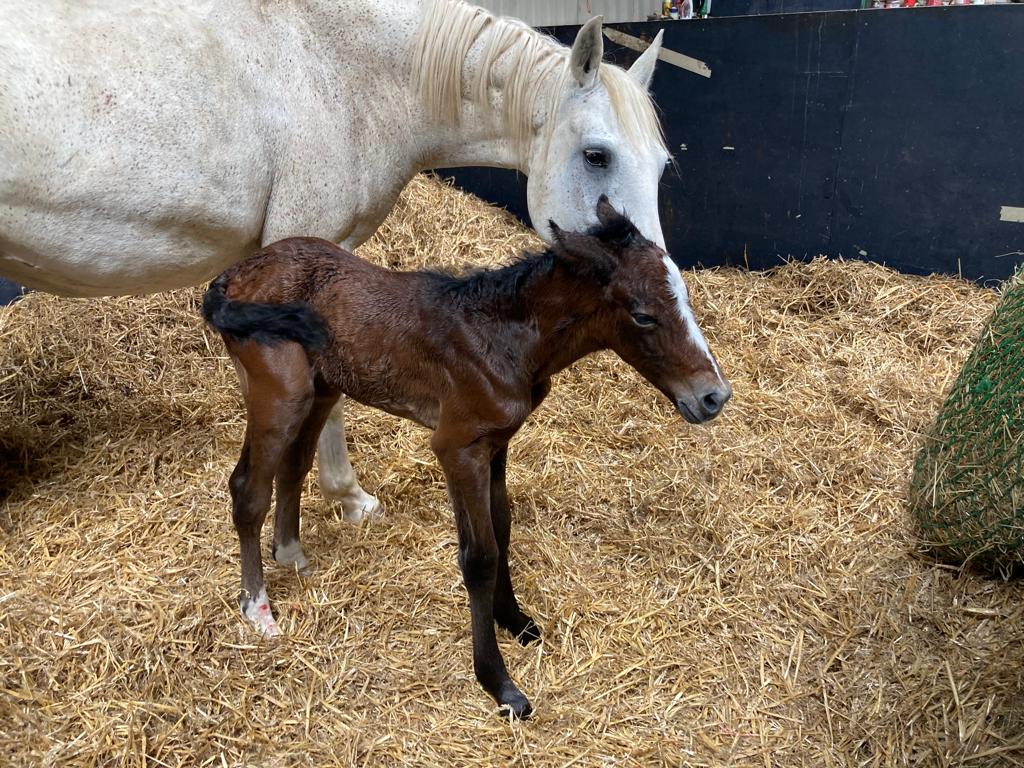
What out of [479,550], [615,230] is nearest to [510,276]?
[615,230]

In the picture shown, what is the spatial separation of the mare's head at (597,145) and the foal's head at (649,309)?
0.61 m

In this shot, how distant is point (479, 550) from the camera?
1.87m

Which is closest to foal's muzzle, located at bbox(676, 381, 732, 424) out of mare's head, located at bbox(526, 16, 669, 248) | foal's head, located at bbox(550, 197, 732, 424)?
foal's head, located at bbox(550, 197, 732, 424)

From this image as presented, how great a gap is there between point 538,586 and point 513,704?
1.57 feet

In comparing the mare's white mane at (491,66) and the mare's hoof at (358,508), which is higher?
the mare's white mane at (491,66)

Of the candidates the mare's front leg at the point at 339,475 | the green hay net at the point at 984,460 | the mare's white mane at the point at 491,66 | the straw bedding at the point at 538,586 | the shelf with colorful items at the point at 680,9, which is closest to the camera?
the straw bedding at the point at 538,586

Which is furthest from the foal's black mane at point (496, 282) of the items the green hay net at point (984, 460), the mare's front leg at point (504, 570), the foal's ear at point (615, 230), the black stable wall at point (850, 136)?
the black stable wall at point (850, 136)

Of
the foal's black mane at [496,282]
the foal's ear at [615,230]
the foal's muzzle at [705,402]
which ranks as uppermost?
the foal's ear at [615,230]

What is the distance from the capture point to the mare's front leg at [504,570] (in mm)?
2076

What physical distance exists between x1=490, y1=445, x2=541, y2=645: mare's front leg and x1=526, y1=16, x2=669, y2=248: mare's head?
805 millimetres

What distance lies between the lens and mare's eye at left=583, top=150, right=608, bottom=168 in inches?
95.2

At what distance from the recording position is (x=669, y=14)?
570 centimetres

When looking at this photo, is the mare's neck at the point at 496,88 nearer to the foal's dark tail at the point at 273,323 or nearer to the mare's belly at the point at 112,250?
the mare's belly at the point at 112,250

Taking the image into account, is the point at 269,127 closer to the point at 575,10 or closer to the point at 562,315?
the point at 562,315
